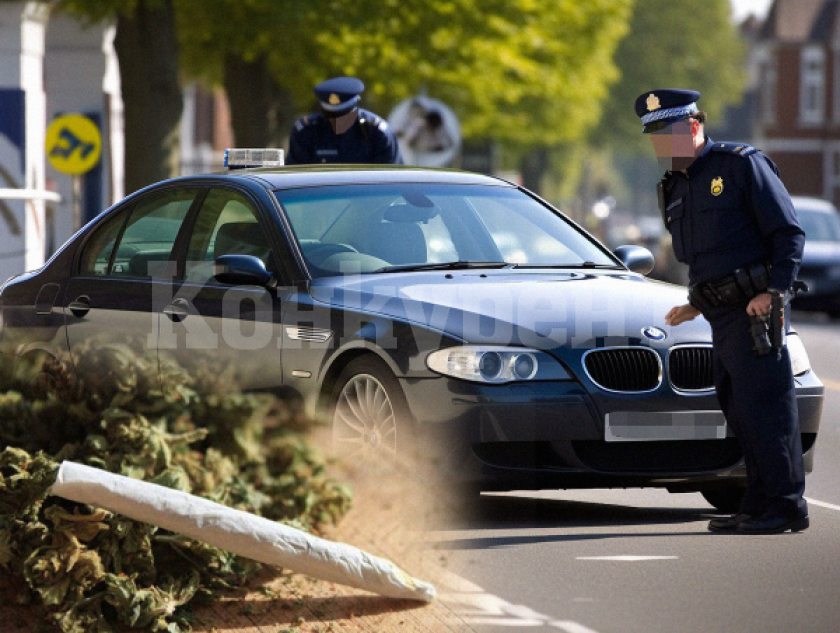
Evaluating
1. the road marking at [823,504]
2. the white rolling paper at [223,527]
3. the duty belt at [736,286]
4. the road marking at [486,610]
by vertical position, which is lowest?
the road marking at [823,504]

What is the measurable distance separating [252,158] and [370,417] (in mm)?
2950

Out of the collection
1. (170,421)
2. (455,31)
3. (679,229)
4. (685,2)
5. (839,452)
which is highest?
(685,2)

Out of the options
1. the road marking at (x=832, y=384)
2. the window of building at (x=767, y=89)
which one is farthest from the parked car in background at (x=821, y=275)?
the window of building at (x=767, y=89)

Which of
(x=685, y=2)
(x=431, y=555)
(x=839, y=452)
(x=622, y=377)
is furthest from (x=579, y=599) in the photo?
(x=685, y=2)

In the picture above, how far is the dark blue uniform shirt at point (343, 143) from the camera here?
12008 millimetres

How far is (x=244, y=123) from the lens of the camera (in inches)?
1136

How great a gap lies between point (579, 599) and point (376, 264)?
7.83ft

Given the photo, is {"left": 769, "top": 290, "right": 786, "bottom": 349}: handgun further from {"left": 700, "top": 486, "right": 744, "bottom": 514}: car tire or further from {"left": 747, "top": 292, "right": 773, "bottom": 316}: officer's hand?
{"left": 700, "top": 486, "right": 744, "bottom": 514}: car tire

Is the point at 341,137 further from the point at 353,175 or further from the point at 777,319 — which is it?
the point at 777,319

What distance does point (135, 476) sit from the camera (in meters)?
6.04

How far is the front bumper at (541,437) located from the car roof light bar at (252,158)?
303cm

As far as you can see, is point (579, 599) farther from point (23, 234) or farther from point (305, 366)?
point (23, 234)

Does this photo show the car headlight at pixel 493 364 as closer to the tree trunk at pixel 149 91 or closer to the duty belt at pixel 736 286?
the duty belt at pixel 736 286

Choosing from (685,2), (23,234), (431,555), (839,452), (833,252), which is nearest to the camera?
(431,555)
